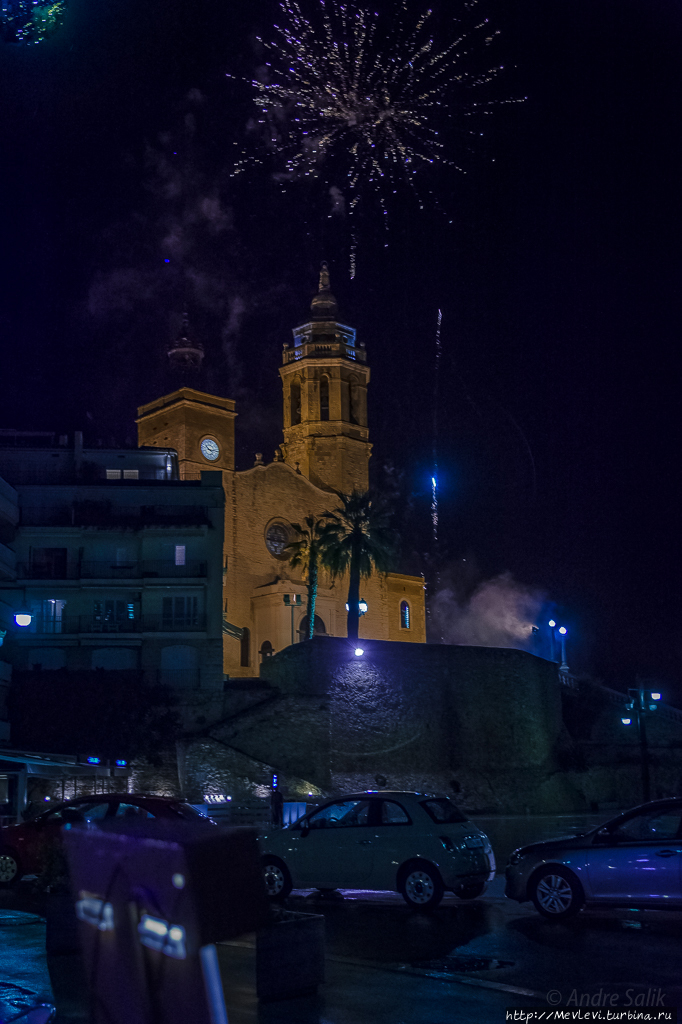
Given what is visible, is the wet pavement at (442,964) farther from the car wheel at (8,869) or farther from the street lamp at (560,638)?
the street lamp at (560,638)

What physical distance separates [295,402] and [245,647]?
61.3 feet

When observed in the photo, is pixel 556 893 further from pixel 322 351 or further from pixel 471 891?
pixel 322 351

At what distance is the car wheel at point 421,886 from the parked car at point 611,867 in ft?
3.20

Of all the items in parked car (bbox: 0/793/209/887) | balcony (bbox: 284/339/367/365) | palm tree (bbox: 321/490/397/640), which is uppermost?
balcony (bbox: 284/339/367/365)

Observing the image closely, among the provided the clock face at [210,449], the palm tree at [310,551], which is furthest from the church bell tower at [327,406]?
the clock face at [210,449]

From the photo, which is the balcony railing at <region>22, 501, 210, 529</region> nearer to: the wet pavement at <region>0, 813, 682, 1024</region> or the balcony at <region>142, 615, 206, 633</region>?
the balcony at <region>142, 615, 206, 633</region>

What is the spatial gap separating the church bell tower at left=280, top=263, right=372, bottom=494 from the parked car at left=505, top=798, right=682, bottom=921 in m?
52.7

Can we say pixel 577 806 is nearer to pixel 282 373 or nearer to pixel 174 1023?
pixel 282 373

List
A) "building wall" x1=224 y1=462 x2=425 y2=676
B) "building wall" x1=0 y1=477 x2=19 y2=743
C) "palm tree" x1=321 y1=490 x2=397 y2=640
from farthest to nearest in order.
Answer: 1. "building wall" x1=224 y1=462 x2=425 y2=676
2. "palm tree" x1=321 y1=490 x2=397 y2=640
3. "building wall" x1=0 y1=477 x2=19 y2=743

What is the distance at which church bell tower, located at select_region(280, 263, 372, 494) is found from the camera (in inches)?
2584

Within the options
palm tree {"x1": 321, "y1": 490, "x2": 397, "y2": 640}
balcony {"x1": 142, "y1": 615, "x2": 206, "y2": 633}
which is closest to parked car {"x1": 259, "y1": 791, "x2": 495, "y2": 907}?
balcony {"x1": 142, "y1": 615, "x2": 206, "y2": 633}

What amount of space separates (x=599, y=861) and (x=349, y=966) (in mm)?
3787

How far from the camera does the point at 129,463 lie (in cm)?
5325

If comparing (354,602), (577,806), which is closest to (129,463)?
(354,602)
